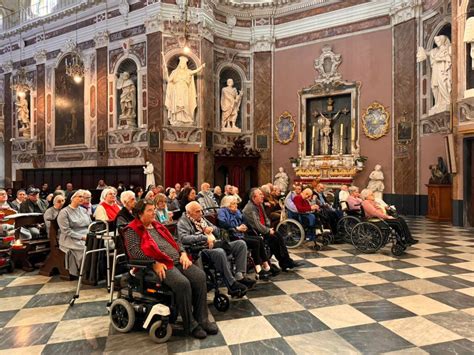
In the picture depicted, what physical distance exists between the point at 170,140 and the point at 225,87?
11.0 ft

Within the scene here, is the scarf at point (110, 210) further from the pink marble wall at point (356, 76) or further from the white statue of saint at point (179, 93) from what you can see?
the pink marble wall at point (356, 76)

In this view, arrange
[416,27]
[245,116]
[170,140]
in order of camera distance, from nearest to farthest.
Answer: [416,27], [170,140], [245,116]

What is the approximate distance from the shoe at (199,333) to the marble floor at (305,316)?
4 centimetres

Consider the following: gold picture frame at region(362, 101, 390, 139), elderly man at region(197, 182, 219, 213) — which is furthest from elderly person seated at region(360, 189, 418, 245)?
gold picture frame at region(362, 101, 390, 139)

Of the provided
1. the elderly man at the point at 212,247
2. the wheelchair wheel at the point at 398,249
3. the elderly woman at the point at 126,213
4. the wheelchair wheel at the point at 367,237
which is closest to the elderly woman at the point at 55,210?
the elderly woman at the point at 126,213

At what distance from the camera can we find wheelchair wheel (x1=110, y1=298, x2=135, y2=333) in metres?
3.14

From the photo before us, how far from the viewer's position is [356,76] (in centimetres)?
1314

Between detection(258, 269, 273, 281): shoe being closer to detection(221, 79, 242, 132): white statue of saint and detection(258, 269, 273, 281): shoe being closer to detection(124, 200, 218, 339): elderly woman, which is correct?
detection(124, 200, 218, 339): elderly woman

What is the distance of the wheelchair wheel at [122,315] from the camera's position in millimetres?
3143

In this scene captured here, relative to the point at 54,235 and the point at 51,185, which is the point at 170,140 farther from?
the point at 54,235

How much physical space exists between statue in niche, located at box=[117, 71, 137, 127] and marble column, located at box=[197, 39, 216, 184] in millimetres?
2509

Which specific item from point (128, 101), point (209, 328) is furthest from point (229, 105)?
point (209, 328)

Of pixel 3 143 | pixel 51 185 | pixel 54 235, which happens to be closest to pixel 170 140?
pixel 51 185

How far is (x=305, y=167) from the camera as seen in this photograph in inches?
535
